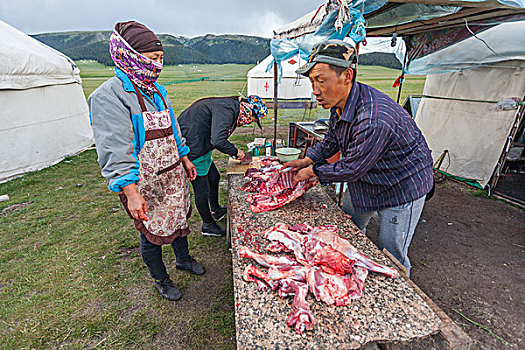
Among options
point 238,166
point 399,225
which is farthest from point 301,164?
point 238,166

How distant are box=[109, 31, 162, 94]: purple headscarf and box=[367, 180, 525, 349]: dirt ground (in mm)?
3398

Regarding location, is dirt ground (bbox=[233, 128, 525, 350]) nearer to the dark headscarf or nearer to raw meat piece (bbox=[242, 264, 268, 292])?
raw meat piece (bbox=[242, 264, 268, 292])

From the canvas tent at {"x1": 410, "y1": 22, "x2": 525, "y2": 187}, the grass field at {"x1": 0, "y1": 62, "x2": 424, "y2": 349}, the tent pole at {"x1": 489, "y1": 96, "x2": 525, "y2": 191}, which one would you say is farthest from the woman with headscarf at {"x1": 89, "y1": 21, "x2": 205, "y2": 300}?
the tent pole at {"x1": 489, "y1": 96, "x2": 525, "y2": 191}

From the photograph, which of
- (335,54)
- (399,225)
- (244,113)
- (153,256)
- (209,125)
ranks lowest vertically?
(153,256)

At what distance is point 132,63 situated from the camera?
181 centimetres

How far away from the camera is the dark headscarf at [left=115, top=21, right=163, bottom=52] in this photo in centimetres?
175

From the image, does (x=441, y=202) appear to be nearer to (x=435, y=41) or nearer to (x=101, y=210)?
(x=435, y=41)

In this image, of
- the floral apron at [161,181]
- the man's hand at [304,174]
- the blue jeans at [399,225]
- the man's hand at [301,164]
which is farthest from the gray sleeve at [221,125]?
the blue jeans at [399,225]

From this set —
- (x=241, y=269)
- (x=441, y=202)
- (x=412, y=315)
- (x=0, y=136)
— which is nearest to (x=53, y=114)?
(x=0, y=136)

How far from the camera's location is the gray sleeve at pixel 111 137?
1712 mm

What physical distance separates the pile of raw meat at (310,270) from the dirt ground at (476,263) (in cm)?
162

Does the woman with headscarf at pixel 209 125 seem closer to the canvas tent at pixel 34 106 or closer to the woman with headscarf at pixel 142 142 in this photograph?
the woman with headscarf at pixel 142 142

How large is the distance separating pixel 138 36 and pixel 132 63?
0.59ft

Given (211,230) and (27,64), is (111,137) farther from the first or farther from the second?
(27,64)
